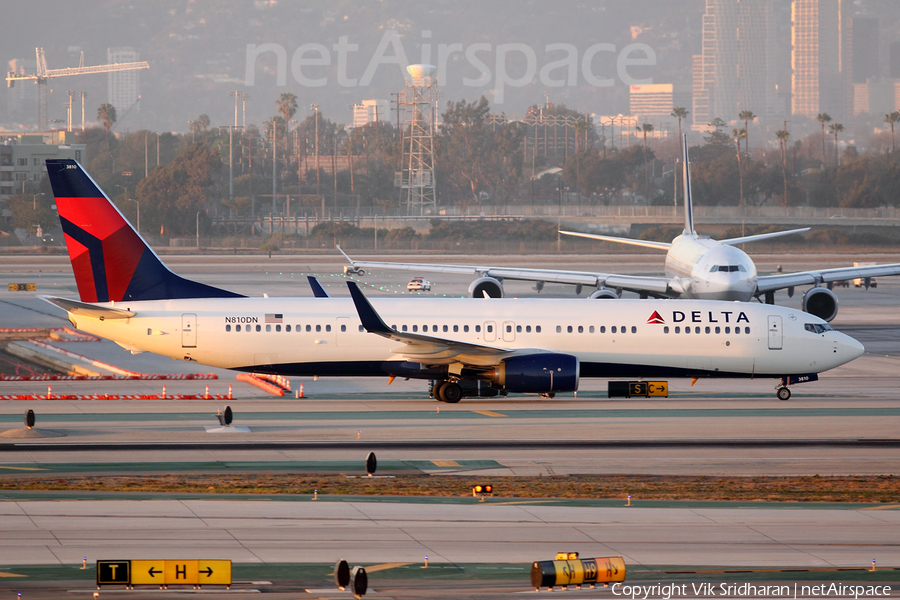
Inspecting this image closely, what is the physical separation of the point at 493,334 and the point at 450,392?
241 cm

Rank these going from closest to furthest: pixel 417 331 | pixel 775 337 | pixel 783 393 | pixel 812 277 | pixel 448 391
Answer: pixel 417 331 → pixel 448 391 → pixel 775 337 → pixel 783 393 → pixel 812 277

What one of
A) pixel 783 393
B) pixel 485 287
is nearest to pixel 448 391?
pixel 783 393

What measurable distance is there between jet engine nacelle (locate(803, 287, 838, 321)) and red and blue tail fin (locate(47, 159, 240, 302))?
31.1m

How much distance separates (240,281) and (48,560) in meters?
75.8

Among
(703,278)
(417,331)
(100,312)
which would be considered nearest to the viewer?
(100,312)

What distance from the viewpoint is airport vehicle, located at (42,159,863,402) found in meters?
34.2

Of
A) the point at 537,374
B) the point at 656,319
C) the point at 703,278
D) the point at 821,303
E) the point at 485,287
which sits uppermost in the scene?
the point at 703,278

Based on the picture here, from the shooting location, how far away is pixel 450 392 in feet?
115

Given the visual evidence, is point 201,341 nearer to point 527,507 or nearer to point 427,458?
point 427,458

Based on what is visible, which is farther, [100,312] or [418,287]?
[418,287]

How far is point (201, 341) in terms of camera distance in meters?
34.4

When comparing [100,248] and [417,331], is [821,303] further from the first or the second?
[100,248]

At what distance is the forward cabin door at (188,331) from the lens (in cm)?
3434

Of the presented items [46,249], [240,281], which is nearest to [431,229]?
[46,249]
